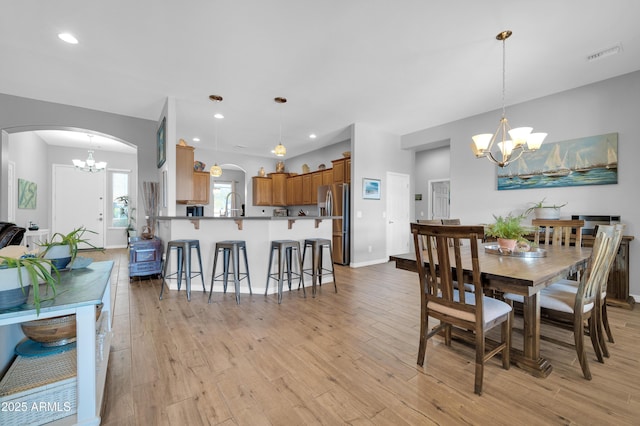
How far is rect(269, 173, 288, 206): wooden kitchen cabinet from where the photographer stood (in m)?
8.19

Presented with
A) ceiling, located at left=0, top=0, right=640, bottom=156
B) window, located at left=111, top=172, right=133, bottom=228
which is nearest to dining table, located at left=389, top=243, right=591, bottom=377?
ceiling, located at left=0, top=0, right=640, bottom=156

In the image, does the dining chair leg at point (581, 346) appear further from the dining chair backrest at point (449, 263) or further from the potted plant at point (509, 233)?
the dining chair backrest at point (449, 263)

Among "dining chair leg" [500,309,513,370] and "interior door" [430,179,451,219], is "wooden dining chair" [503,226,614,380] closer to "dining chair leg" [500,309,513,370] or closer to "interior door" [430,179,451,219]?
"dining chair leg" [500,309,513,370]

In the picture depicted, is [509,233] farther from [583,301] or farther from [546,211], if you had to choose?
[546,211]

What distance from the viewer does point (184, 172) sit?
16.3ft

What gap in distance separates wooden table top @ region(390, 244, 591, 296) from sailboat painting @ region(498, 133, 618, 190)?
229 cm

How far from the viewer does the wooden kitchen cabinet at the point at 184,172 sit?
15.9ft

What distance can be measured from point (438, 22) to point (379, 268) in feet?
13.2

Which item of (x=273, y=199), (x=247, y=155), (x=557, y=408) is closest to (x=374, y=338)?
(x=557, y=408)

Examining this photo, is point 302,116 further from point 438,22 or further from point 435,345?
point 435,345

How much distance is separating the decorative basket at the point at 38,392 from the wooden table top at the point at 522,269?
2.08m

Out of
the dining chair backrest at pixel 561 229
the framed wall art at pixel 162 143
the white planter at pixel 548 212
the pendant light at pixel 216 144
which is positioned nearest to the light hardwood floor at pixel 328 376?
the dining chair backrest at pixel 561 229

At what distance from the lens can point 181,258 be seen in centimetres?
381

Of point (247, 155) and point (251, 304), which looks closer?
point (251, 304)
